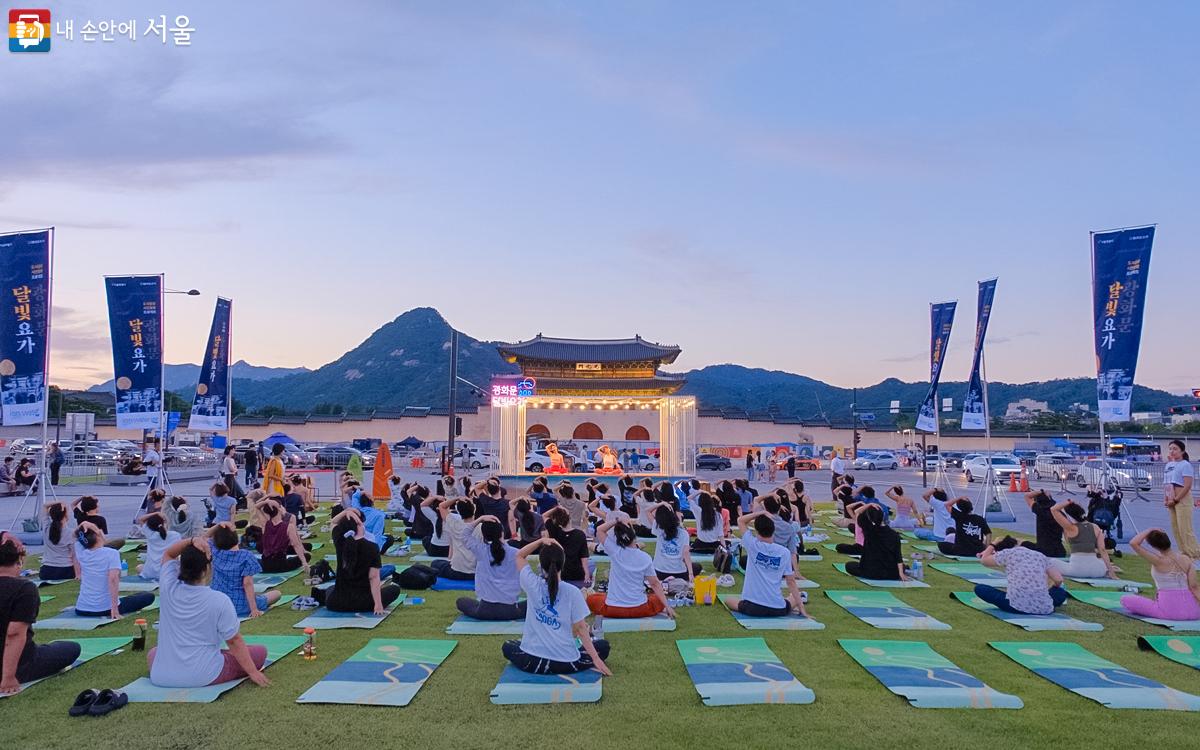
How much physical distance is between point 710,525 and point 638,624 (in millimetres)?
4039

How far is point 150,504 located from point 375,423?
37.6 metres

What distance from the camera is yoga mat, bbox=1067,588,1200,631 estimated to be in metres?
6.81

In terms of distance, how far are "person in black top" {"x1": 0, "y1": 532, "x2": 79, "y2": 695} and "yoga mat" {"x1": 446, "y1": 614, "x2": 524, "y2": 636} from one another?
2.96 meters

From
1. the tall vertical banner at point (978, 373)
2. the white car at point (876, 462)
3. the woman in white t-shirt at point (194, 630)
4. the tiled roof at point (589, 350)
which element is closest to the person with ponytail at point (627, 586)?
the woman in white t-shirt at point (194, 630)

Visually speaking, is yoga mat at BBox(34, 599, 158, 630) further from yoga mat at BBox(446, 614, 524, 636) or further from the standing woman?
the standing woman

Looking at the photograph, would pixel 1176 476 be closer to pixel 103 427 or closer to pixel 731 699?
pixel 731 699

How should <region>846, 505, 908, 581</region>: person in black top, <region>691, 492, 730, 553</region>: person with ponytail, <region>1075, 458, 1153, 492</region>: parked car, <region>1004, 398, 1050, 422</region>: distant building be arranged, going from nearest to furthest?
1. <region>846, 505, 908, 581</region>: person in black top
2. <region>691, 492, 730, 553</region>: person with ponytail
3. <region>1075, 458, 1153, 492</region>: parked car
4. <region>1004, 398, 1050, 422</region>: distant building

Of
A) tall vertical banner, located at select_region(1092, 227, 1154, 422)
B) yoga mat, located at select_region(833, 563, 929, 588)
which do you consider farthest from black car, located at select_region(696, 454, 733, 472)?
yoga mat, located at select_region(833, 563, 929, 588)

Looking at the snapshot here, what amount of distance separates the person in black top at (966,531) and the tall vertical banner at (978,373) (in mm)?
5823

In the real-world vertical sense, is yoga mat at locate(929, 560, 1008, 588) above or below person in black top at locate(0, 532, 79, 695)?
below

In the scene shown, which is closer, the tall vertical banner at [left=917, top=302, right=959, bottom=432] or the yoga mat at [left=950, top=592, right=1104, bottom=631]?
the yoga mat at [left=950, top=592, right=1104, bottom=631]

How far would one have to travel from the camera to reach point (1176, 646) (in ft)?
19.9

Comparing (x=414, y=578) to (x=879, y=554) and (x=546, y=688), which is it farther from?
(x=879, y=554)

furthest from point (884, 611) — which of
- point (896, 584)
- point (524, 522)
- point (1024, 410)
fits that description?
point (1024, 410)
